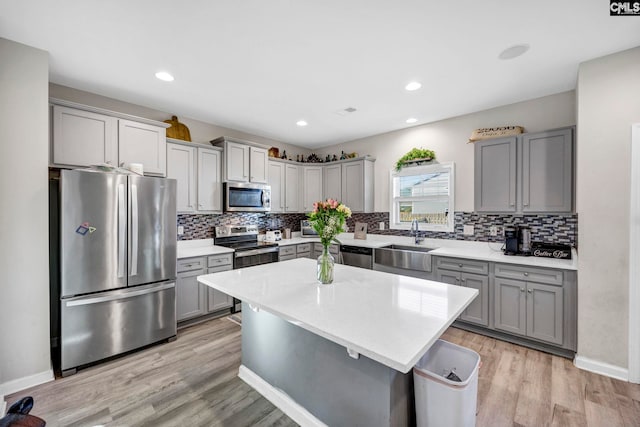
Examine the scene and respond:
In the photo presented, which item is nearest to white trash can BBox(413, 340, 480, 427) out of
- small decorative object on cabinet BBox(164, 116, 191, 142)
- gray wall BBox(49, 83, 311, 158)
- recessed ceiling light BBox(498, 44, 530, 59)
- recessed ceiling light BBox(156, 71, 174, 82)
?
recessed ceiling light BBox(498, 44, 530, 59)

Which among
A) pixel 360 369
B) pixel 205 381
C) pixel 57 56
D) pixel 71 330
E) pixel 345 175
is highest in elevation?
pixel 57 56

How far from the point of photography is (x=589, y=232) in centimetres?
241

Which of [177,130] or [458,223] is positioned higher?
[177,130]

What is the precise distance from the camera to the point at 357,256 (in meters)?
4.20

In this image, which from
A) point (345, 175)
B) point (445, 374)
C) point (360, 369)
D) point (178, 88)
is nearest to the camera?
point (360, 369)

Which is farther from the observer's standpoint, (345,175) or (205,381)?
(345,175)

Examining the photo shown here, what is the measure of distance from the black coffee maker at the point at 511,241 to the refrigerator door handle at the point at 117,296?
380 centimetres

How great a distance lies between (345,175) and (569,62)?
3.06 m

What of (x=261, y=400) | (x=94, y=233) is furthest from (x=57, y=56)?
(x=261, y=400)

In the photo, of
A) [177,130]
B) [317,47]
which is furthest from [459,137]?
[177,130]

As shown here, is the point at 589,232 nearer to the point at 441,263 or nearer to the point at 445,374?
the point at 441,263

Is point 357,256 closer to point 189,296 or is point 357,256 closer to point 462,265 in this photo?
point 462,265

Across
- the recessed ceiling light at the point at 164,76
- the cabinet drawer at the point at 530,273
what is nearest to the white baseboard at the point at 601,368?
the cabinet drawer at the point at 530,273

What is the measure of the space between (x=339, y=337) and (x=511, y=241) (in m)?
2.90
